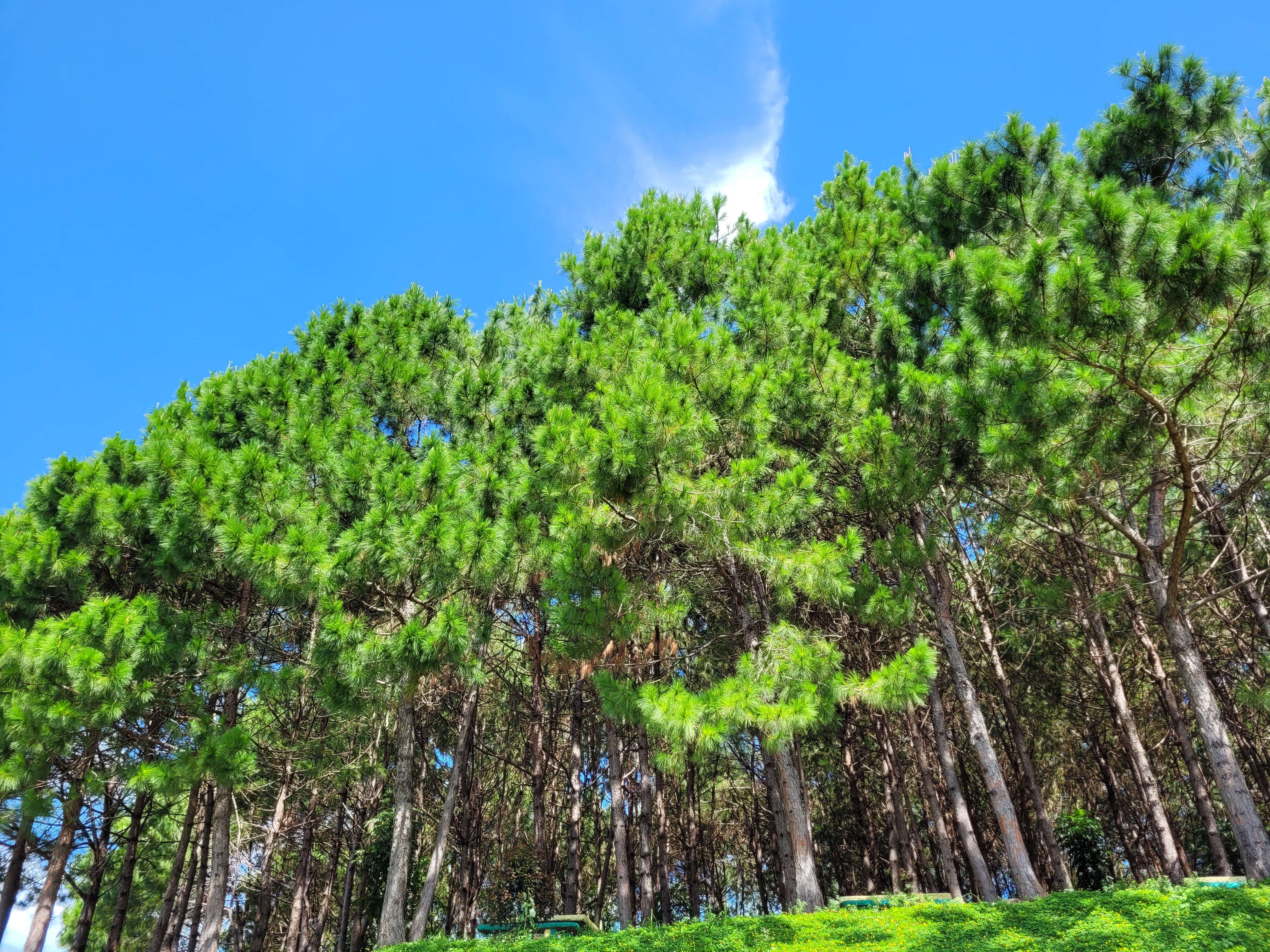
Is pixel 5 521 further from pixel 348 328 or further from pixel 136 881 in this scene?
pixel 136 881

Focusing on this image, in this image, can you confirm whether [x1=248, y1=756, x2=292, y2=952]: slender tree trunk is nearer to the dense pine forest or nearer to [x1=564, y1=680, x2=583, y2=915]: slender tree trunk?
the dense pine forest

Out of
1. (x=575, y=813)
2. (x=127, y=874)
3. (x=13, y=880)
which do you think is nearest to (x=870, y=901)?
(x=575, y=813)

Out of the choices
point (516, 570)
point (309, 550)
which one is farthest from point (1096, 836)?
point (309, 550)

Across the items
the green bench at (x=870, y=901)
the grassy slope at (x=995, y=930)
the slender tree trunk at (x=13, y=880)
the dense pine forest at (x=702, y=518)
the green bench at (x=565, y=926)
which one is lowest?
the green bench at (x=565, y=926)

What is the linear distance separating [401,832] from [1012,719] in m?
9.86

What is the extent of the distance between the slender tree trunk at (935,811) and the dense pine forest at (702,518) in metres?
0.09

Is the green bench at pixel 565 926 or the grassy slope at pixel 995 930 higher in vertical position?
the grassy slope at pixel 995 930

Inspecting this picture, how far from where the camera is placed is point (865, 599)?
7516 mm

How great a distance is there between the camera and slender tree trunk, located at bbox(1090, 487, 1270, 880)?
5863 mm

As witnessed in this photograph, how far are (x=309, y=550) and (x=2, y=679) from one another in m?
4.01

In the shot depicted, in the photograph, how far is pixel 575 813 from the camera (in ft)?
35.6

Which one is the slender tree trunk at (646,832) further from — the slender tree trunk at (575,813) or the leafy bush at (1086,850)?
the leafy bush at (1086,850)

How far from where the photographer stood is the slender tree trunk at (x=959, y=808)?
8742mm

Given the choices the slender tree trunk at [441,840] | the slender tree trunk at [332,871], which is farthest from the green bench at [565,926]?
the slender tree trunk at [332,871]
